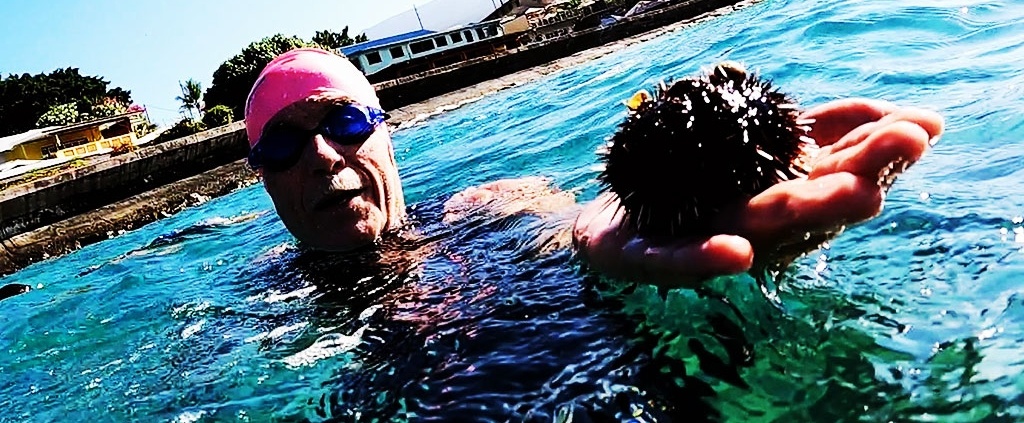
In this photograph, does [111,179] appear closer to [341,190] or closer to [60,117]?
[341,190]

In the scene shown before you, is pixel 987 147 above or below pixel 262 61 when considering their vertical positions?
below

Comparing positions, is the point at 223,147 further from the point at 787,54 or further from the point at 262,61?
the point at 262,61

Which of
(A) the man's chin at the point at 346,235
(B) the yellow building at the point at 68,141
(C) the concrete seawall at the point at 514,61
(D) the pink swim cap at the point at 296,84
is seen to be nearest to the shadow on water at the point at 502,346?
(A) the man's chin at the point at 346,235

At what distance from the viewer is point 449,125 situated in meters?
16.0

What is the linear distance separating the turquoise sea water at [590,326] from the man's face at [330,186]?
0.18 meters

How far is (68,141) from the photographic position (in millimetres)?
57219

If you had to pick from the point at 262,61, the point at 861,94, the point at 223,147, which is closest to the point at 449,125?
the point at 223,147

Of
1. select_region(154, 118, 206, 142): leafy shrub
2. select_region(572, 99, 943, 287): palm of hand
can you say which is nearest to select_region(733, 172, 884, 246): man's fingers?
select_region(572, 99, 943, 287): palm of hand

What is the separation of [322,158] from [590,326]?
2.44 metres

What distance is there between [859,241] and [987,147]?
4.29ft

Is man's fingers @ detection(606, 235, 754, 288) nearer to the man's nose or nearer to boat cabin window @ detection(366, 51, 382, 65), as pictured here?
the man's nose

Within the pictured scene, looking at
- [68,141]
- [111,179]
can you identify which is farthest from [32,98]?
[111,179]

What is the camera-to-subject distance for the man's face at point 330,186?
475 cm

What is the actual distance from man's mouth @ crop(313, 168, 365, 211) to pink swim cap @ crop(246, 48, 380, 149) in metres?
0.56
